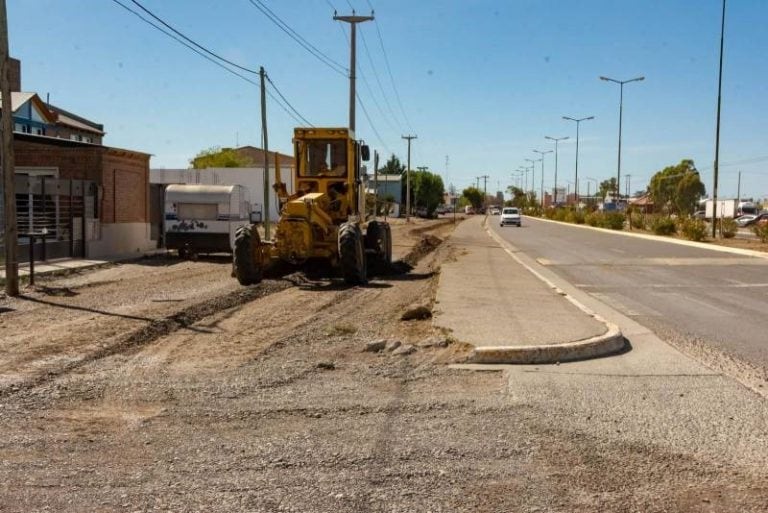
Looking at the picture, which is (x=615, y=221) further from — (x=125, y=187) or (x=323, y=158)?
(x=323, y=158)

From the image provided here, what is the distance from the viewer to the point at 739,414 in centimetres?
618

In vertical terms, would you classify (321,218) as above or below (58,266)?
above

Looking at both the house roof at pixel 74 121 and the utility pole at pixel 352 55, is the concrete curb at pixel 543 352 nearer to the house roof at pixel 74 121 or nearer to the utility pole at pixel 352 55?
the utility pole at pixel 352 55

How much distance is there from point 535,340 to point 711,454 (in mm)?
3495

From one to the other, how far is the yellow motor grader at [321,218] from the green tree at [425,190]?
97.1 metres

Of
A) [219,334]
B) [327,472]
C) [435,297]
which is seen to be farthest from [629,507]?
[435,297]

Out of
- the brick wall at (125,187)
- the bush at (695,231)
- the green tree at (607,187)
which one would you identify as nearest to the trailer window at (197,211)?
the brick wall at (125,187)

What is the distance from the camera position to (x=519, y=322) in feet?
33.4

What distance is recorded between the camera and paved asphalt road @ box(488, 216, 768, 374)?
33.7ft

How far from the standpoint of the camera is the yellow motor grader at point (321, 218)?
640 inches

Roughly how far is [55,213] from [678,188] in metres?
104

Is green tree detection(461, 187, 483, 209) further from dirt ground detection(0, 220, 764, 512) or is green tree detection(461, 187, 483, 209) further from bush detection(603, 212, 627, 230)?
dirt ground detection(0, 220, 764, 512)

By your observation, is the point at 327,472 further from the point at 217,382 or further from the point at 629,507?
the point at 217,382

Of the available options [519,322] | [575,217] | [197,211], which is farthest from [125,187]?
[575,217]
